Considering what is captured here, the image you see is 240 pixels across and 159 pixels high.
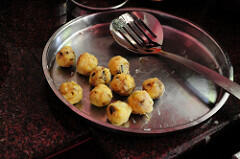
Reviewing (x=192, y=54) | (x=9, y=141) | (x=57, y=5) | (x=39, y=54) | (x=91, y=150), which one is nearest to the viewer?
(x=9, y=141)

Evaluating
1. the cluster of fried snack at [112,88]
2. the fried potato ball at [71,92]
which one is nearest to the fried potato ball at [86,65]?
the cluster of fried snack at [112,88]

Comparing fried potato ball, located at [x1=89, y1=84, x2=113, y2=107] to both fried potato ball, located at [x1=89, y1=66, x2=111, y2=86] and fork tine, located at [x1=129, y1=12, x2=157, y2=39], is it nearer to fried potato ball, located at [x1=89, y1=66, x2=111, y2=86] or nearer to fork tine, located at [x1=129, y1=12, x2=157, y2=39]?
fried potato ball, located at [x1=89, y1=66, x2=111, y2=86]

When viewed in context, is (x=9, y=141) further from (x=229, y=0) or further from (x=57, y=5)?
(x=229, y=0)

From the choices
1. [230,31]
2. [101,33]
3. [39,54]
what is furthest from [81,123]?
[230,31]

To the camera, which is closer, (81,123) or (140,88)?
(81,123)

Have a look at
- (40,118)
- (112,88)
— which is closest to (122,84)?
(112,88)

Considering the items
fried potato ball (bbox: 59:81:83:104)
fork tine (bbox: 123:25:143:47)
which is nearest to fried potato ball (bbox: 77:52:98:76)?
fried potato ball (bbox: 59:81:83:104)
